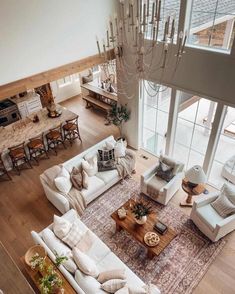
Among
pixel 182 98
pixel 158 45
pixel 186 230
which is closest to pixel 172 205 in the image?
pixel 186 230

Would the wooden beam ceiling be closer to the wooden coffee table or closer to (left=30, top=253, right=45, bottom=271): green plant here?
(left=30, top=253, right=45, bottom=271): green plant

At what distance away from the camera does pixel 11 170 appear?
7.17m

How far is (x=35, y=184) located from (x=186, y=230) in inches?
158

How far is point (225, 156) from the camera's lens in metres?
6.16

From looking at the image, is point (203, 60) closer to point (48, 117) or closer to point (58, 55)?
point (58, 55)

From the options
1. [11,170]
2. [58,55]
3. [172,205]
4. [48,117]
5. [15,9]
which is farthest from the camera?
[48,117]

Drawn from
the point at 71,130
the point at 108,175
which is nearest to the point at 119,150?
the point at 108,175

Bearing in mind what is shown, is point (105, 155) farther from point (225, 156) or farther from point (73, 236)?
point (225, 156)

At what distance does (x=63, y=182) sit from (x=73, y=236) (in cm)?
131

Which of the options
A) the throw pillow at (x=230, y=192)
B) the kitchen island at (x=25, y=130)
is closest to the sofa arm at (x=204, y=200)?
the throw pillow at (x=230, y=192)

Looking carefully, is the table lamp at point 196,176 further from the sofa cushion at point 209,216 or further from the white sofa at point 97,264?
the white sofa at point 97,264

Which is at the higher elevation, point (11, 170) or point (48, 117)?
point (48, 117)

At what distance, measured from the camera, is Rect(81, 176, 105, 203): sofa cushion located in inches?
224

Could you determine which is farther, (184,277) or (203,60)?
(203,60)
